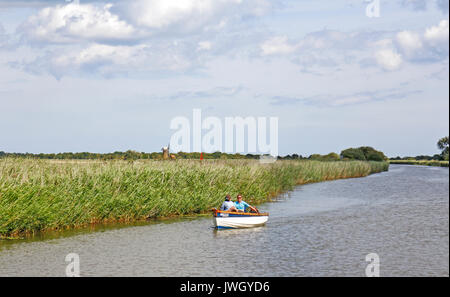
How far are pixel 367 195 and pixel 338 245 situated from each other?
2634 centimetres

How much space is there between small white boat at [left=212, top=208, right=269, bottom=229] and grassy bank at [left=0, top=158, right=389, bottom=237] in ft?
12.9

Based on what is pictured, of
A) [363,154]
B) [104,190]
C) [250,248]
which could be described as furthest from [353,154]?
[250,248]

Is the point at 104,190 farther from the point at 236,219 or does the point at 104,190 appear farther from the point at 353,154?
the point at 353,154

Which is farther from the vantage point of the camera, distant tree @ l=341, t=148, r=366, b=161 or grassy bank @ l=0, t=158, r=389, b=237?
distant tree @ l=341, t=148, r=366, b=161

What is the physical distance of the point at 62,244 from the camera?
18375 mm

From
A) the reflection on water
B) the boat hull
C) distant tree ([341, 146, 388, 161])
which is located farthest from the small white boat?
distant tree ([341, 146, 388, 161])

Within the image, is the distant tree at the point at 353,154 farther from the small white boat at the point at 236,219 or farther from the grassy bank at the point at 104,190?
the small white boat at the point at 236,219

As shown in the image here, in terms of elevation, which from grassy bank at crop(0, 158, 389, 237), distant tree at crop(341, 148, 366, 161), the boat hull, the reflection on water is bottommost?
the reflection on water

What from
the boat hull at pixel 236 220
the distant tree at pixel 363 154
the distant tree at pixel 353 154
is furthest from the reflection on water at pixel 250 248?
the distant tree at pixel 363 154

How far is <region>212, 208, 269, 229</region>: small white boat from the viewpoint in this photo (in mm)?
22695

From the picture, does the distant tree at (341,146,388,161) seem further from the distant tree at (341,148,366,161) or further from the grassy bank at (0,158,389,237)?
the grassy bank at (0,158,389,237)

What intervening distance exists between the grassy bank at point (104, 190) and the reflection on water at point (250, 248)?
910mm
